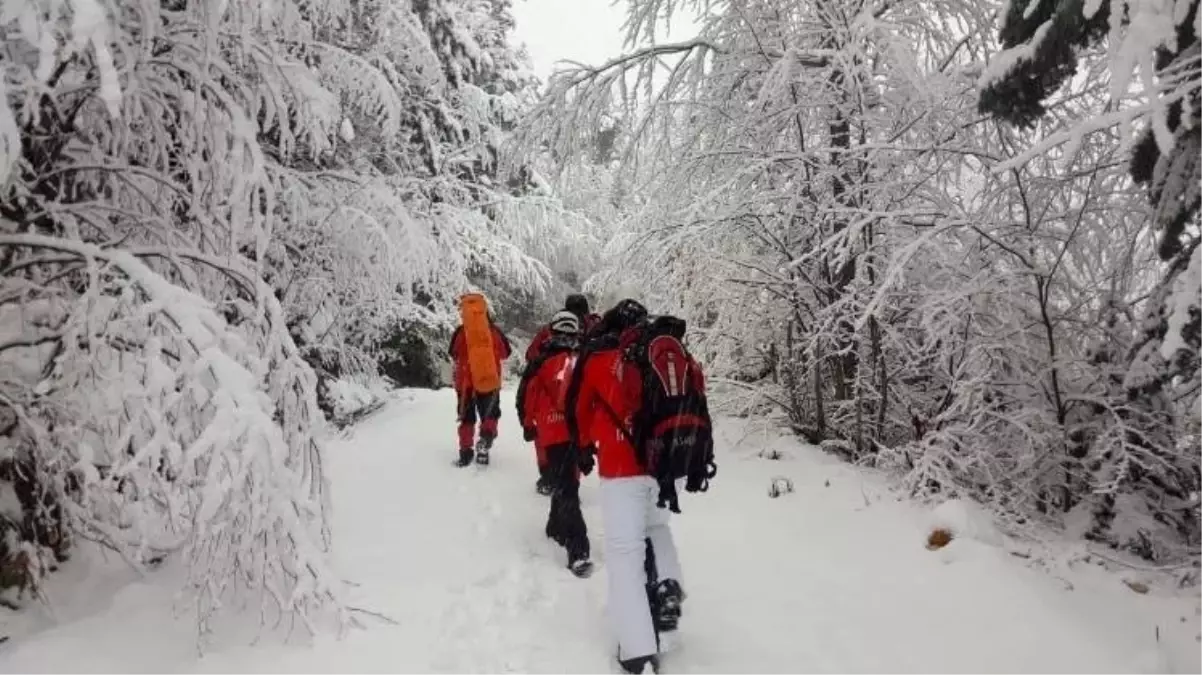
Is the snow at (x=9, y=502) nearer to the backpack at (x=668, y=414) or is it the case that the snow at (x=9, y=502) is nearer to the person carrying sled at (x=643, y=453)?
the person carrying sled at (x=643, y=453)

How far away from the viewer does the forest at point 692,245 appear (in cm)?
325

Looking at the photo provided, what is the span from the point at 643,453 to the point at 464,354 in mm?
4600

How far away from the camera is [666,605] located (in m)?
4.01

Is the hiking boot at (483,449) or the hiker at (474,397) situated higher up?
the hiker at (474,397)

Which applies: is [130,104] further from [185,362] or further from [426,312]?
[426,312]

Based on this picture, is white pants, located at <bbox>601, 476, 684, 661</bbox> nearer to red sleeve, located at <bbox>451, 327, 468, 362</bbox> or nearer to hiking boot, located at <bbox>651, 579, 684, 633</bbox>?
hiking boot, located at <bbox>651, 579, 684, 633</bbox>

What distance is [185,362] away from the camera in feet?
10.7

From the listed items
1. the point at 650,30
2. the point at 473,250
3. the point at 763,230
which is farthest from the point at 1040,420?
the point at 473,250

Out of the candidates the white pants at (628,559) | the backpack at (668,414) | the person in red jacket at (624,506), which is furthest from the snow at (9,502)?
the backpack at (668,414)

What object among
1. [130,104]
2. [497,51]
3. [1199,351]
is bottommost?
[1199,351]

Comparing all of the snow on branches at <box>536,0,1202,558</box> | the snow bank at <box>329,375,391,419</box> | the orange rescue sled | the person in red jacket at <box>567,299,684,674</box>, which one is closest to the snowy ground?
the person in red jacket at <box>567,299,684,674</box>

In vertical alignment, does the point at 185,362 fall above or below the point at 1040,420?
above

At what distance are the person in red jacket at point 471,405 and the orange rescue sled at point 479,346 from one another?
2.3 inches

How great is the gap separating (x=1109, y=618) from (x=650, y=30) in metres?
6.29
